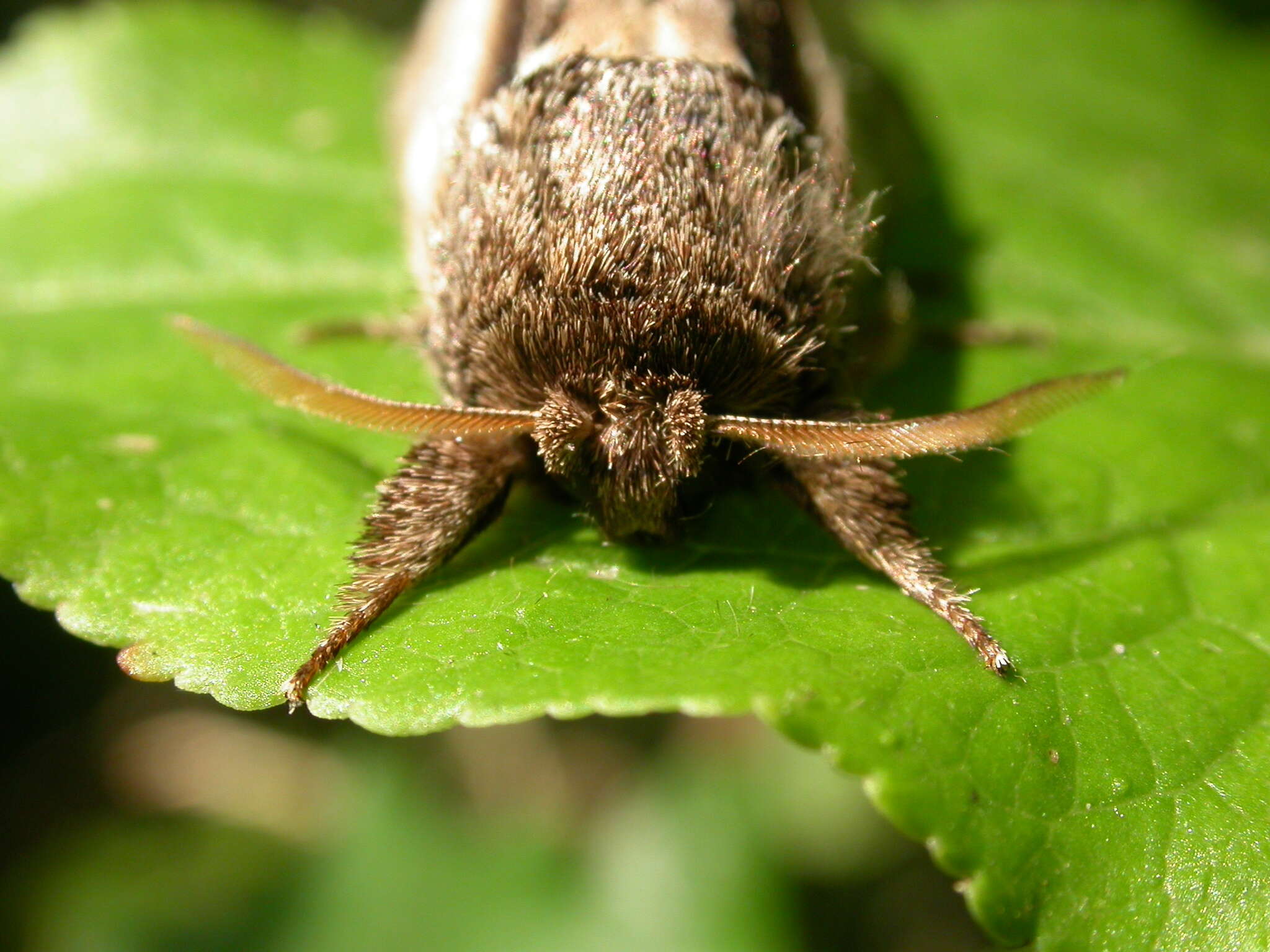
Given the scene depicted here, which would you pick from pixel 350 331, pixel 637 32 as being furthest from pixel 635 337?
pixel 350 331

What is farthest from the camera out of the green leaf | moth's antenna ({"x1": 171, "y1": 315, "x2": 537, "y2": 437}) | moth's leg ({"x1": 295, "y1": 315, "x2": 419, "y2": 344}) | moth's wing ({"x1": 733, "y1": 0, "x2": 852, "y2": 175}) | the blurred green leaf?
the blurred green leaf

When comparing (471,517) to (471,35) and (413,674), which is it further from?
(471,35)

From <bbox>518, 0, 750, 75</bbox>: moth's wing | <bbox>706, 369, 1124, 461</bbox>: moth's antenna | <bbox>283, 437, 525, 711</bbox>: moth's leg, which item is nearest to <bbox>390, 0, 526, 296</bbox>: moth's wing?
<bbox>518, 0, 750, 75</bbox>: moth's wing

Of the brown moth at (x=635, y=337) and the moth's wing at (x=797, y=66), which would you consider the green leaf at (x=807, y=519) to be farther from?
the moth's wing at (x=797, y=66)

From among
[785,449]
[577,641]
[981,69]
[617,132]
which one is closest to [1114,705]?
[785,449]

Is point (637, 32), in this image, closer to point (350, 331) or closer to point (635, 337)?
point (635, 337)

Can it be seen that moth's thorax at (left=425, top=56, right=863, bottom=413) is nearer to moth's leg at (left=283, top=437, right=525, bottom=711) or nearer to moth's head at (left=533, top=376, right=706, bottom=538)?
moth's head at (left=533, top=376, right=706, bottom=538)

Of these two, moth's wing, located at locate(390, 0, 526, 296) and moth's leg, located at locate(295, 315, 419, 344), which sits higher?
moth's wing, located at locate(390, 0, 526, 296)
